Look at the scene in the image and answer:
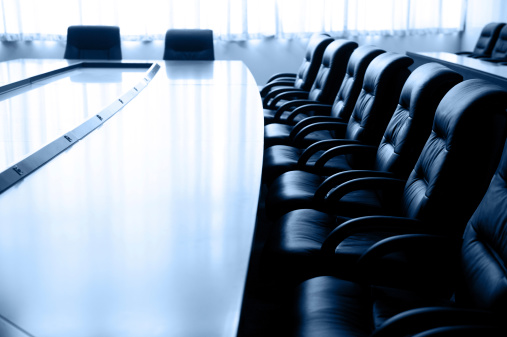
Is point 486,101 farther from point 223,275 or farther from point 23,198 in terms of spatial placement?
point 23,198

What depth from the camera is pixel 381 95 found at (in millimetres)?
2896

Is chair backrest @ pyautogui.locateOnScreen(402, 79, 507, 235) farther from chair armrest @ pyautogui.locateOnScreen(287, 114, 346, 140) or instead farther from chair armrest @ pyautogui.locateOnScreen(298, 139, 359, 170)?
chair armrest @ pyautogui.locateOnScreen(287, 114, 346, 140)

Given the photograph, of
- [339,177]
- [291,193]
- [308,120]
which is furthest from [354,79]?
[339,177]

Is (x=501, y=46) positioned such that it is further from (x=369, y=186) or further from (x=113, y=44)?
(x=369, y=186)

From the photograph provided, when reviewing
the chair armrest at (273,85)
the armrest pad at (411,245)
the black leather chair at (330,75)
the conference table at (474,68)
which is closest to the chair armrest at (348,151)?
the armrest pad at (411,245)

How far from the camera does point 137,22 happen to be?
7.12 m

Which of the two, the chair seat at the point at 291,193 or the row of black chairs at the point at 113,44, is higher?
the row of black chairs at the point at 113,44

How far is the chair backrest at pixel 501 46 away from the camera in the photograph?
21.1 ft

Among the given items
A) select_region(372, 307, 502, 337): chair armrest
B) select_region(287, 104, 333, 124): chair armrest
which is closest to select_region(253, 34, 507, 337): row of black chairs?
select_region(372, 307, 502, 337): chair armrest

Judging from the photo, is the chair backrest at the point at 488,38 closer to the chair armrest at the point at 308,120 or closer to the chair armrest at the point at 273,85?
the chair armrest at the point at 273,85

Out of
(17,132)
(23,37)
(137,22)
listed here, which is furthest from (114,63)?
(17,132)

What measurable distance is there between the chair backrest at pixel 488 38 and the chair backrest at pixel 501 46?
2.1 inches

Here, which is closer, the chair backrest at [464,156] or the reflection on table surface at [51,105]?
the chair backrest at [464,156]

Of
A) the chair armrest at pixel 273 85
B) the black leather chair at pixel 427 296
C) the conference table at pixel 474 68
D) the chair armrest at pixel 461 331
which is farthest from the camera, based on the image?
the chair armrest at pixel 273 85
